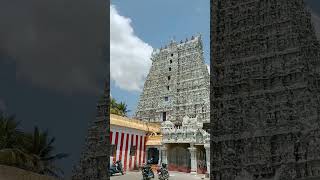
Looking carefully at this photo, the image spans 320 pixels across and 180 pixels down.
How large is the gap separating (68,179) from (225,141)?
3.22 meters

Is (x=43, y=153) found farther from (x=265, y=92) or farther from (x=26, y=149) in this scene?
(x=265, y=92)

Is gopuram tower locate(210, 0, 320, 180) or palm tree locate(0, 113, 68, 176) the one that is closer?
palm tree locate(0, 113, 68, 176)

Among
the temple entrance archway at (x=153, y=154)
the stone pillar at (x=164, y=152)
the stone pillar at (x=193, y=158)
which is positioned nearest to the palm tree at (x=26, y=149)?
the stone pillar at (x=193, y=158)

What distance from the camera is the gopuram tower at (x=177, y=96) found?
1750 centimetres

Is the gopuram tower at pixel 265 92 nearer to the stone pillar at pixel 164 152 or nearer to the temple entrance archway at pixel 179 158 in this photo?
the temple entrance archway at pixel 179 158

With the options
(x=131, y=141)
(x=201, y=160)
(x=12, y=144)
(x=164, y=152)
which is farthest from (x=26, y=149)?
(x=164, y=152)

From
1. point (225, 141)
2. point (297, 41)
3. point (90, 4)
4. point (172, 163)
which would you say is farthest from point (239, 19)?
point (172, 163)

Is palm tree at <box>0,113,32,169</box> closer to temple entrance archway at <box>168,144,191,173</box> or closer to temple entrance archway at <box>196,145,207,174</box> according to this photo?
temple entrance archway at <box>196,145,207,174</box>

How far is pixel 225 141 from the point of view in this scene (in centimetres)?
713

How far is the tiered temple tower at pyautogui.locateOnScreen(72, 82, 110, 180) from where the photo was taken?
502 centimetres

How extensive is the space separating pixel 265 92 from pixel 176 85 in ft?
53.5

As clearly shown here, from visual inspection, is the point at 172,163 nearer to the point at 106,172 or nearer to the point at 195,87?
the point at 195,87

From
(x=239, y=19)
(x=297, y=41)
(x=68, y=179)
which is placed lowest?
(x=68, y=179)

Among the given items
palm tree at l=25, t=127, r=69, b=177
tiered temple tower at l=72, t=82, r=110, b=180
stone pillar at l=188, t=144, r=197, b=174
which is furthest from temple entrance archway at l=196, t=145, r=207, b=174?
palm tree at l=25, t=127, r=69, b=177
